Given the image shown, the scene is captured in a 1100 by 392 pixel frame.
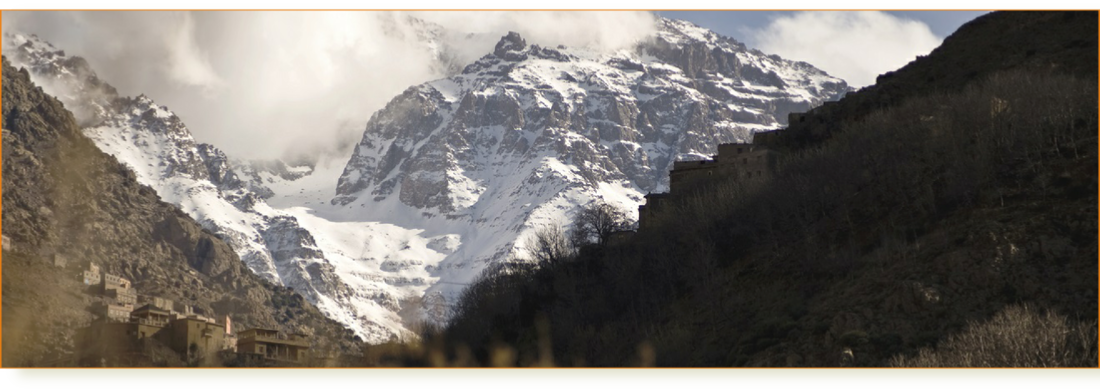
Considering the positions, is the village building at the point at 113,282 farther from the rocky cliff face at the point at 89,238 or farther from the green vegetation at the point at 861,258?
the green vegetation at the point at 861,258

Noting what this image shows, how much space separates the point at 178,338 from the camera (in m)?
92.2

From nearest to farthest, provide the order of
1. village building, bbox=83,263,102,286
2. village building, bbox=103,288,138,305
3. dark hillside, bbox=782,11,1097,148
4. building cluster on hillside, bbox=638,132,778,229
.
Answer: dark hillside, bbox=782,11,1097,148 → building cluster on hillside, bbox=638,132,778,229 → village building, bbox=103,288,138,305 → village building, bbox=83,263,102,286

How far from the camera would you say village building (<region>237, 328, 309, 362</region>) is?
94188 mm

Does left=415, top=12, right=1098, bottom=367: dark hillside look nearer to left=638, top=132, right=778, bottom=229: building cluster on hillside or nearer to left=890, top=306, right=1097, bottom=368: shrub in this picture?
left=890, top=306, right=1097, bottom=368: shrub

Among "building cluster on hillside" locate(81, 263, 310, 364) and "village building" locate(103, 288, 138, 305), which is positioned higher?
"village building" locate(103, 288, 138, 305)

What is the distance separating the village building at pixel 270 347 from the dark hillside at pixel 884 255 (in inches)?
524

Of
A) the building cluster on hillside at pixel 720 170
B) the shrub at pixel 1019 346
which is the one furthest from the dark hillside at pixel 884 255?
the building cluster on hillside at pixel 720 170

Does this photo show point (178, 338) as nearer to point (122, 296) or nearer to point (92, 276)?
point (122, 296)

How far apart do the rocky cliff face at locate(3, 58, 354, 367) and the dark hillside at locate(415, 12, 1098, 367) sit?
42190 mm

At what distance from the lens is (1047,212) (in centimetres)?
6262

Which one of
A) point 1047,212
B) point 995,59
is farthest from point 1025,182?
point 995,59

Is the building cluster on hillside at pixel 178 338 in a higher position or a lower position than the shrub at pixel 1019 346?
lower

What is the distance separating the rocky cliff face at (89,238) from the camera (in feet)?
378

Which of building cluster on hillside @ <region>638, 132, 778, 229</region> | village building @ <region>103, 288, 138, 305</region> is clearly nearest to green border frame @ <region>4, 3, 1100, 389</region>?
building cluster on hillside @ <region>638, 132, 778, 229</region>
